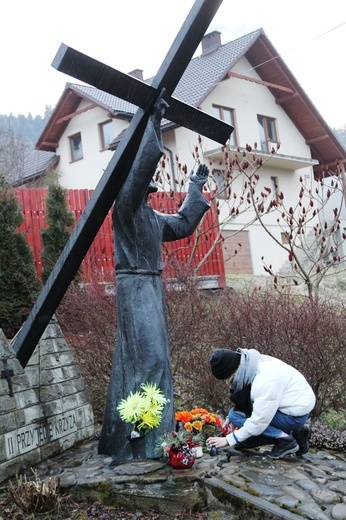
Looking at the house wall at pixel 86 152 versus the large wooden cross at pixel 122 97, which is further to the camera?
the house wall at pixel 86 152

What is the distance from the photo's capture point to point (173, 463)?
14.6 ft

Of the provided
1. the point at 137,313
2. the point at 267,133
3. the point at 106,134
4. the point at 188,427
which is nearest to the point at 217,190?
the point at 137,313

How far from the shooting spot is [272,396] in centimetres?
448

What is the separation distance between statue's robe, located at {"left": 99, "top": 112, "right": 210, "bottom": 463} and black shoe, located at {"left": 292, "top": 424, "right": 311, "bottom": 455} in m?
1.03

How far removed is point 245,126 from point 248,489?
1998 cm

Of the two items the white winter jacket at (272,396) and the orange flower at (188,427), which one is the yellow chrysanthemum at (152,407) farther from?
the white winter jacket at (272,396)

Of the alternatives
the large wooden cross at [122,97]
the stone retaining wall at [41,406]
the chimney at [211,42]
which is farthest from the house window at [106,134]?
the large wooden cross at [122,97]

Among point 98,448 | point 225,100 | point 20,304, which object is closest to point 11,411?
point 98,448

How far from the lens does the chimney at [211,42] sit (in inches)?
967

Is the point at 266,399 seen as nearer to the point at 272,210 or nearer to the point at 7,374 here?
the point at 7,374

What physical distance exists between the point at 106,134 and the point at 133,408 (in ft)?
63.9

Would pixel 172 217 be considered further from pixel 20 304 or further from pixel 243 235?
pixel 243 235

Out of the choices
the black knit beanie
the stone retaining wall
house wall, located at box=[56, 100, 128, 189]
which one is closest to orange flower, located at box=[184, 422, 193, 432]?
the black knit beanie

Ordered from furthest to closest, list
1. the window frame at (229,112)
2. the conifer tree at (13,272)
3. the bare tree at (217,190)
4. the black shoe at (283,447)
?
the window frame at (229,112) → the bare tree at (217,190) → the conifer tree at (13,272) → the black shoe at (283,447)
